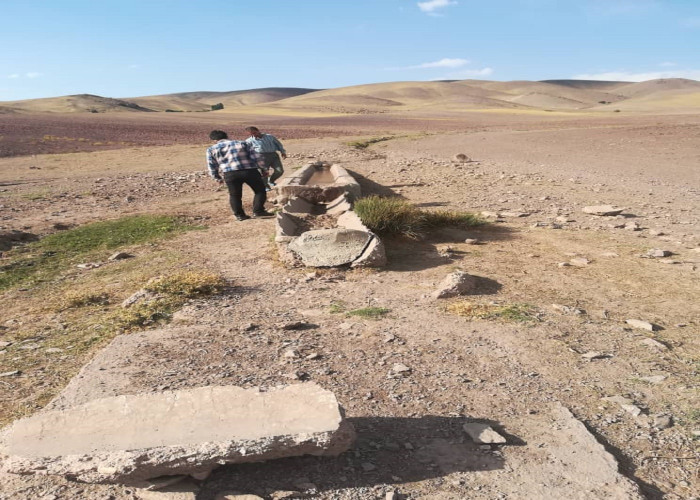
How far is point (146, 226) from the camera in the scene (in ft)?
27.7

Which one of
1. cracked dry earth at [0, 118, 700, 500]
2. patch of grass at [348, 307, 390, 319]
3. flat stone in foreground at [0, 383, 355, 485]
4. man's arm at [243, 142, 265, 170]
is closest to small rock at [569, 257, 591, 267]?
cracked dry earth at [0, 118, 700, 500]

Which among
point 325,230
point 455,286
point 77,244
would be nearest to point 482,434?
point 455,286

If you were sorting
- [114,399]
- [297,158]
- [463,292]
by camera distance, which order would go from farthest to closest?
[297,158] → [463,292] → [114,399]

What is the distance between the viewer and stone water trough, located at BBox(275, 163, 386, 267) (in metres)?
6.03

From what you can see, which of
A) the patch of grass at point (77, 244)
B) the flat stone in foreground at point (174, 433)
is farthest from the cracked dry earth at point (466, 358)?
the patch of grass at point (77, 244)

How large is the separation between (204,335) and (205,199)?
23.0 ft

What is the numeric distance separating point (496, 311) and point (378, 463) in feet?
7.36

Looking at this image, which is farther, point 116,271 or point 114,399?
point 116,271

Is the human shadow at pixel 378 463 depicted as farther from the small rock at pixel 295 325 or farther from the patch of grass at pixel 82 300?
the patch of grass at pixel 82 300

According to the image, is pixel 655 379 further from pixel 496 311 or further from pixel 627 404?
pixel 496 311

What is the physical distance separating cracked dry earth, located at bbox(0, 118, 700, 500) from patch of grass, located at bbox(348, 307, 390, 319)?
0.27 feet

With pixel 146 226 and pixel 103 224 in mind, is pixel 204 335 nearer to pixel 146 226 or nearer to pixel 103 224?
pixel 146 226

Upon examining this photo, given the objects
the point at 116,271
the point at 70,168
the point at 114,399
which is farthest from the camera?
the point at 70,168

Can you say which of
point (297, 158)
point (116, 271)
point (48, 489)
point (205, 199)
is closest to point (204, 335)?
point (48, 489)
